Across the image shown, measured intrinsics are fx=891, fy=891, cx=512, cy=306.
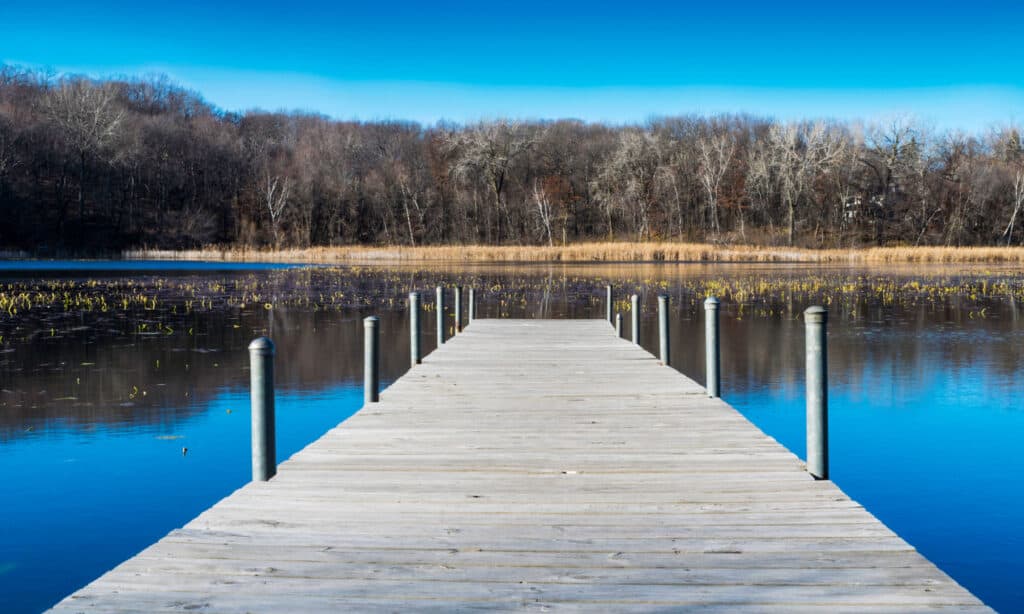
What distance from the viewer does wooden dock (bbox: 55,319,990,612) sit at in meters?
3.52

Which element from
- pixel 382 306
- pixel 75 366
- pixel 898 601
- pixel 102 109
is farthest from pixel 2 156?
pixel 898 601

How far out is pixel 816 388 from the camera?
6.00 m

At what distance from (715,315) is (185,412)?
6448mm

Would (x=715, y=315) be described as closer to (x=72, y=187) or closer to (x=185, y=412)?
(x=185, y=412)

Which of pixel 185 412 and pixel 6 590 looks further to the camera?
pixel 185 412

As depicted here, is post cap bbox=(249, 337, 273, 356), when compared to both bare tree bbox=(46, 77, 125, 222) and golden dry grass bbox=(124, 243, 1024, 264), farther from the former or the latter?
bare tree bbox=(46, 77, 125, 222)

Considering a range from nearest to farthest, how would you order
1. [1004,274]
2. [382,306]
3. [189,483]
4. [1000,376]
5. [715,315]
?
[189,483] < [715,315] < [1000,376] < [382,306] < [1004,274]

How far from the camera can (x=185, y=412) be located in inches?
429

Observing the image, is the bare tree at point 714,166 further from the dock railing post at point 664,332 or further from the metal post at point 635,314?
the dock railing post at point 664,332

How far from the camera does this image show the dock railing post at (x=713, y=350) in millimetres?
8812

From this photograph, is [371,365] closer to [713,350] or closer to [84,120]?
[713,350]

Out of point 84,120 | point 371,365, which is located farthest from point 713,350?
point 84,120

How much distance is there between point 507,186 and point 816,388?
79.9 meters

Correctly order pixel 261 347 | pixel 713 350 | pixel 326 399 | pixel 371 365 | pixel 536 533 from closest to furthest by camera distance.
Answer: pixel 536 533
pixel 261 347
pixel 371 365
pixel 713 350
pixel 326 399
